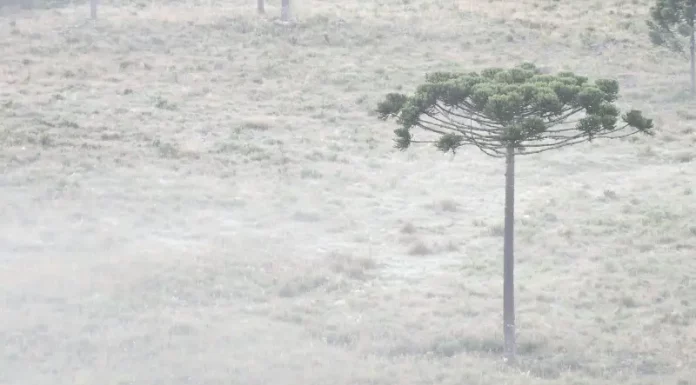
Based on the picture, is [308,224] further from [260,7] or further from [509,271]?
[260,7]

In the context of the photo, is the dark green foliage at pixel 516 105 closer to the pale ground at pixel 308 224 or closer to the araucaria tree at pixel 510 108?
the araucaria tree at pixel 510 108

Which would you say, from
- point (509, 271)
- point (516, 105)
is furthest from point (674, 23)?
point (516, 105)

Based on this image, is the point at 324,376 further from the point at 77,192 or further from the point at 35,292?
the point at 77,192

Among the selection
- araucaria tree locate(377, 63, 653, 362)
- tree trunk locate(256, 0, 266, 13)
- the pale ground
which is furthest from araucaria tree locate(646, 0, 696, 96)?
araucaria tree locate(377, 63, 653, 362)

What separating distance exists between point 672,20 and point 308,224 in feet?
56.7

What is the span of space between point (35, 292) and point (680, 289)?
34.4ft

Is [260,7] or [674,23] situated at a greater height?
[260,7]

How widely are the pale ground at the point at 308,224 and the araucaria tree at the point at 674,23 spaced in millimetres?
1532

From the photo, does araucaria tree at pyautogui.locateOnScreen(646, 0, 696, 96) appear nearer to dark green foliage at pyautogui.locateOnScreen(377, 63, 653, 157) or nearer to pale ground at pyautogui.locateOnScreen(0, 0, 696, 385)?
pale ground at pyautogui.locateOnScreen(0, 0, 696, 385)

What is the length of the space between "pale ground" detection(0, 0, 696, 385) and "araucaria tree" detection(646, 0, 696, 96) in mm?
1532

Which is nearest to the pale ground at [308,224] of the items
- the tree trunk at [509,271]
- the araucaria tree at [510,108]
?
the tree trunk at [509,271]

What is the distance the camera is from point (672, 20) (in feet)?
102

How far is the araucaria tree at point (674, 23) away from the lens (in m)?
30.5

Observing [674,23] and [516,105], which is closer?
[516,105]
